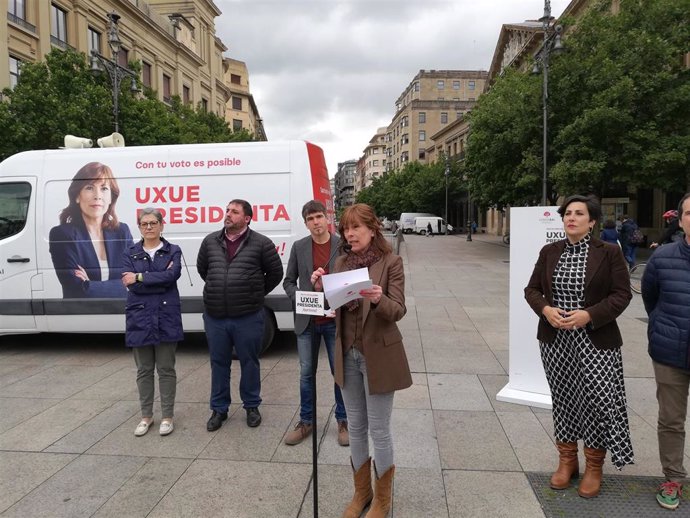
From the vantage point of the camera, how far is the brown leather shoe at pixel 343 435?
12.4 feet

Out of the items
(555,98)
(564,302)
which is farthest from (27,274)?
(555,98)

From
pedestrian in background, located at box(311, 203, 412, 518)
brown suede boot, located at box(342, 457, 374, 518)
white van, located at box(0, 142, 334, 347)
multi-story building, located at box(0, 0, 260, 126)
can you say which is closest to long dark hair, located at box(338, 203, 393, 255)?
pedestrian in background, located at box(311, 203, 412, 518)

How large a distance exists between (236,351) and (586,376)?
266 cm

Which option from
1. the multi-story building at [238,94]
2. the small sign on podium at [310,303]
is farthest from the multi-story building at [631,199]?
the multi-story building at [238,94]

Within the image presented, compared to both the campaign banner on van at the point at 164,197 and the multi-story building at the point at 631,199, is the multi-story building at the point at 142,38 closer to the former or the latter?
the campaign banner on van at the point at 164,197

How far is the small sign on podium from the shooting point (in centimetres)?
276

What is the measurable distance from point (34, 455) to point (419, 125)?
96.2 meters

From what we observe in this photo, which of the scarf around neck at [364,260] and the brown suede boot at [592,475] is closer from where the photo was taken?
the scarf around neck at [364,260]

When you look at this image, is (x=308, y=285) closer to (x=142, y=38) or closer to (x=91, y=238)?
(x=91, y=238)

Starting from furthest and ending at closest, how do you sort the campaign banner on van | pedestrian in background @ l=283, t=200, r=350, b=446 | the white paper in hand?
the campaign banner on van, pedestrian in background @ l=283, t=200, r=350, b=446, the white paper in hand

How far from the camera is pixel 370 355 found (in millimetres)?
2648

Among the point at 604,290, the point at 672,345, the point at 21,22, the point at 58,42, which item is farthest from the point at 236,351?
the point at 58,42

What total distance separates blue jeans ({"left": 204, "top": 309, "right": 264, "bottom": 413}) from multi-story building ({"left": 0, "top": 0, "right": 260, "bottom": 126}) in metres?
18.4

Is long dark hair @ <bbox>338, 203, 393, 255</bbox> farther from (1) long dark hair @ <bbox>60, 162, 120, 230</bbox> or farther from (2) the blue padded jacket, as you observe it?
(1) long dark hair @ <bbox>60, 162, 120, 230</bbox>
